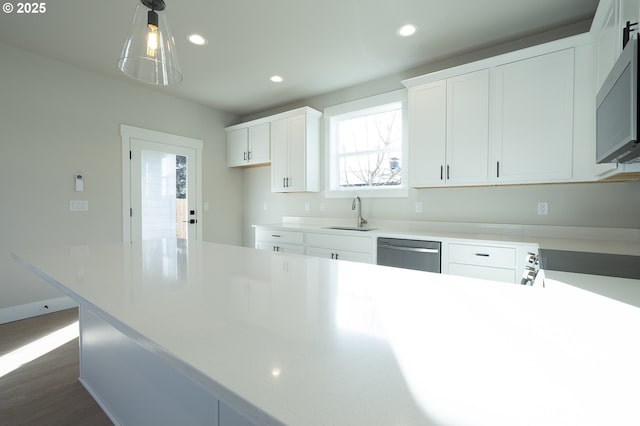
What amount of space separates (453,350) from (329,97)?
12.5 feet

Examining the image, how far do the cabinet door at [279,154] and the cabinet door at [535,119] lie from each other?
245cm

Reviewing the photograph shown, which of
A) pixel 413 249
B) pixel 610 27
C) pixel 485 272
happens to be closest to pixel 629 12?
pixel 610 27

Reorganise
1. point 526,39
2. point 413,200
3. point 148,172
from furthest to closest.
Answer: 1. point 148,172
2. point 413,200
3. point 526,39

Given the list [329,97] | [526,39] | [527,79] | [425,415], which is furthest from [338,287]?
[329,97]

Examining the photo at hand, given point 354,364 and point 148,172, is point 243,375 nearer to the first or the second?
point 354,364

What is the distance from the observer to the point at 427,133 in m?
2.84

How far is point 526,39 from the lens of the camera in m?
2.64

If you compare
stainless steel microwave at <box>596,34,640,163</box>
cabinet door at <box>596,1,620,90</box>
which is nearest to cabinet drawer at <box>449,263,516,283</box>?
stainless steel microwave at <box>596,34,640,163</box>

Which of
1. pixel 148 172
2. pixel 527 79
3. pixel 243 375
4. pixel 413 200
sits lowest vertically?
pixel 243 375

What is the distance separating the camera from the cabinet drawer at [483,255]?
220 centimetres

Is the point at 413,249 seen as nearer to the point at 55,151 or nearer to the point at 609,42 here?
the point at 609,42

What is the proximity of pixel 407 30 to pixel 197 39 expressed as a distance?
185 centimetres

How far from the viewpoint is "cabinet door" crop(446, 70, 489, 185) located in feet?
8.36

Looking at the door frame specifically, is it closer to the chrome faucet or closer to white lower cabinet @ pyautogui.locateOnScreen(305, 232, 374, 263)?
white lower cabinet @ pyautogui.locateOnScreen(305, 232, 374, 263)
